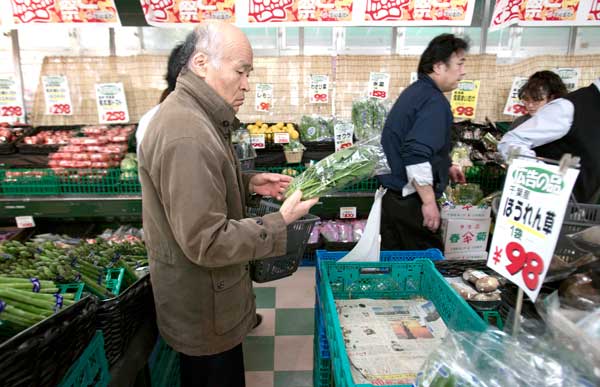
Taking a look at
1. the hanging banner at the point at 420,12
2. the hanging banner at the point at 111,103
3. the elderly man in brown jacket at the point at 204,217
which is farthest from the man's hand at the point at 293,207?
the hanging banner at the point at 111,103

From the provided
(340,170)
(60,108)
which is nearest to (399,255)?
(340,170)

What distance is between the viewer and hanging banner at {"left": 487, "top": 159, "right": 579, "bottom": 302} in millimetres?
914

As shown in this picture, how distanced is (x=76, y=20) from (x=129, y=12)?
679mm

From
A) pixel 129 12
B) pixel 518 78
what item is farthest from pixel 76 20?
pixel 518 78

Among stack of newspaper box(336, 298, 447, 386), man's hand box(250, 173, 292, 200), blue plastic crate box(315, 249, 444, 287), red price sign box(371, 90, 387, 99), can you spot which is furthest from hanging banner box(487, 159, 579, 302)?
red price sign box(371, 90, 387, 99)

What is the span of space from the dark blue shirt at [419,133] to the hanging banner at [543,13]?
136 centimetres

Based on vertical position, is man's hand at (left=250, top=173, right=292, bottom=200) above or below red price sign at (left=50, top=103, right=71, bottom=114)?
below

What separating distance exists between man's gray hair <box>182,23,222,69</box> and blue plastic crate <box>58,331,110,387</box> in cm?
99

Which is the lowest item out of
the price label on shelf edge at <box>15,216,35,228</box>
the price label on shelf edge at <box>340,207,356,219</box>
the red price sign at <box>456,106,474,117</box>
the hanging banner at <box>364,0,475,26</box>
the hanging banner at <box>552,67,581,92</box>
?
the price label on shelf edge at <box>15,216,35,228</box>

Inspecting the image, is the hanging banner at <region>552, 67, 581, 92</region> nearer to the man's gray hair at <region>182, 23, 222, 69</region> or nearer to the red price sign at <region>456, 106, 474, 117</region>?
the red price sign at <region>456, 106, 474, 117</region>

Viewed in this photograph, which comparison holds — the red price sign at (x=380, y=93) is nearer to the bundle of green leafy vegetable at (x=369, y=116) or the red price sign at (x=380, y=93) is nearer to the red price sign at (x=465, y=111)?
the bundle of green leafy vegetable at (x=369, y=116)

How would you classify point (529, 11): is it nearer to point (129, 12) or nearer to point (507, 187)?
point (507, 187)

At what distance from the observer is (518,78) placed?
4.23 meters

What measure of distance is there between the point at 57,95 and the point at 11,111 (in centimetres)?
50
